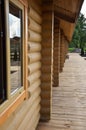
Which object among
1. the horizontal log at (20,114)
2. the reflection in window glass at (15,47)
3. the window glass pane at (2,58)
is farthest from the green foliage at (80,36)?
the window glass pane at (2,58)

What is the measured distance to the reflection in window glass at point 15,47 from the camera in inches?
94.7

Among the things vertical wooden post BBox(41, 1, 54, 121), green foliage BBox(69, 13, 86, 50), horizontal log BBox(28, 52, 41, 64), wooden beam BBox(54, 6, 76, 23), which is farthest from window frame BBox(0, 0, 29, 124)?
green foliage BBox(69, 13, 86, 50)

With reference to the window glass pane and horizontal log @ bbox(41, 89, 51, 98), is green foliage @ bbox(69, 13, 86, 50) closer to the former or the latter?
horizontal log @ bbox(41, 89, 51, 98)

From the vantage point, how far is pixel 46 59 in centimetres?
438

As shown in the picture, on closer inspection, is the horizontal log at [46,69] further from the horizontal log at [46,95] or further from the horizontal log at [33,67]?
the horizontal log at [46,95]

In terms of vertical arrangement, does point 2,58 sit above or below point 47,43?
below

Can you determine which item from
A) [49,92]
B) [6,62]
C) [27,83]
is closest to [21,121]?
[27,83]

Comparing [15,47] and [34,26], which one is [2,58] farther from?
[34,26]

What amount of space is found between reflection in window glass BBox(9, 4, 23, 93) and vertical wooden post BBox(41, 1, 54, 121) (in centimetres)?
155

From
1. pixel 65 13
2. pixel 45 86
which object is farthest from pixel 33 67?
pixel 65 13

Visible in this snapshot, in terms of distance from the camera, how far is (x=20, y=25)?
276cm

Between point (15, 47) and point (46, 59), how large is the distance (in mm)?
1835

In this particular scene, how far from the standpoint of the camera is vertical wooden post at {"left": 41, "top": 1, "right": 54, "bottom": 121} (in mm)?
4250

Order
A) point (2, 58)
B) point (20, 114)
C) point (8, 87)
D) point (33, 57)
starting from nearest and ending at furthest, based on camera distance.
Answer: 1. point (2, 58)
2. point (8, 87)
3. point (20, 114)
4. point (33, 57)
